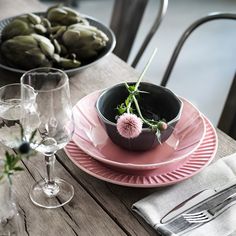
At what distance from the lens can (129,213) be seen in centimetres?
77

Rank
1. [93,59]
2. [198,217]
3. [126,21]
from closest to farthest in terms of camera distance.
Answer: [198,217] < [93,59] < [126,21]

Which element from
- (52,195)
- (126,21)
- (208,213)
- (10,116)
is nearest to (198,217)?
(208,213)

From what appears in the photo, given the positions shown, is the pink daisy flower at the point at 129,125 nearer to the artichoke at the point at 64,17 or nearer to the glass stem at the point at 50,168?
the glass stem at the point at 50,168

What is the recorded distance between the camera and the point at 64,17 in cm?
120

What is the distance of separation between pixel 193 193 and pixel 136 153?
130 mm

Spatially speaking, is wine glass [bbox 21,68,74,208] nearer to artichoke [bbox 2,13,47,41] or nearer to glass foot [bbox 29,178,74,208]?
glass foot [bbox 29,178,74,208]

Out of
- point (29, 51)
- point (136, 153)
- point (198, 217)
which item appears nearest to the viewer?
point (198, 217)

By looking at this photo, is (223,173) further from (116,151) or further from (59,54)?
(59,54)

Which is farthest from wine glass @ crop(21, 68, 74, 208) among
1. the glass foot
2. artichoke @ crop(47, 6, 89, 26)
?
→ artichoke @ crop(47, 6, 89, 26)

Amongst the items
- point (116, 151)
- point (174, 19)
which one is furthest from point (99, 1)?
point (116, 151)

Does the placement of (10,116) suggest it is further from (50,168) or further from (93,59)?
(93,59)

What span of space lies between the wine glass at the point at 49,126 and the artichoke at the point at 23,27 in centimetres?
34

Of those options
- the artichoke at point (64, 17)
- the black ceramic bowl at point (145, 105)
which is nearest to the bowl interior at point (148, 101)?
the black ceramic bowl at point (145, 105)

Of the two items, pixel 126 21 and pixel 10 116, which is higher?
pixel 10 116
